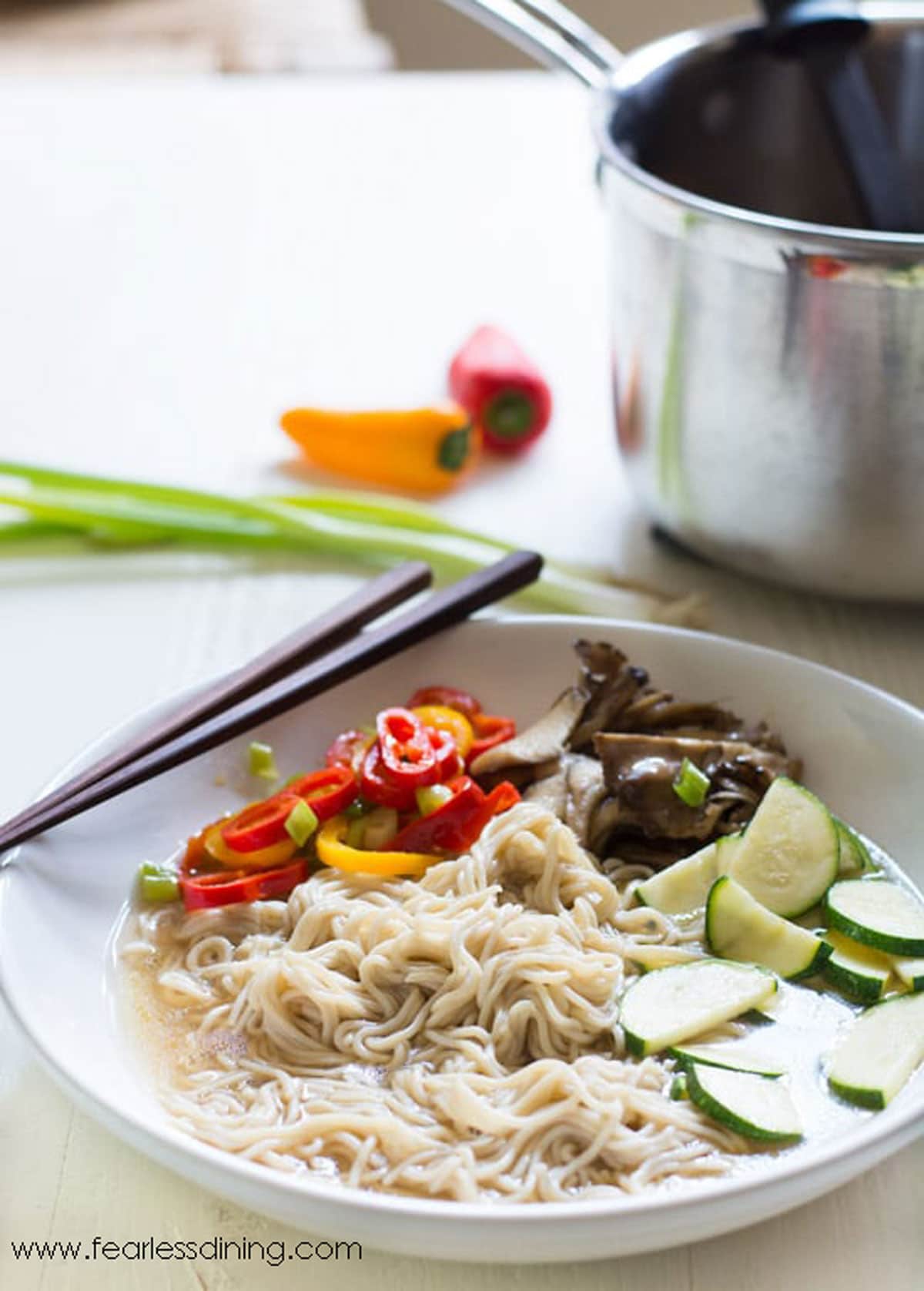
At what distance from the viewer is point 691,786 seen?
2.33 metres

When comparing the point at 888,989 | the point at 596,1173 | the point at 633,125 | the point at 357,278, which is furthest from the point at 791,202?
the point at 596,1173

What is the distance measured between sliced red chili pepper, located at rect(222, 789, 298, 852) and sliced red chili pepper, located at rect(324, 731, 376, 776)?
120 mm

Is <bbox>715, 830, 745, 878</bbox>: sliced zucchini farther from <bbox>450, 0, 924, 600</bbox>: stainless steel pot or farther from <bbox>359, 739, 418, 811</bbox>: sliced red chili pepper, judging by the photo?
<bbox>450, 0, 924, 600</bbox>: stainless steel pot

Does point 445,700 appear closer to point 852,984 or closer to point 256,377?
point 852,984

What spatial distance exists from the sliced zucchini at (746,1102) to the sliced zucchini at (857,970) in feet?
0.68

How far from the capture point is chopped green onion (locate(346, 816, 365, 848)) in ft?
7.79

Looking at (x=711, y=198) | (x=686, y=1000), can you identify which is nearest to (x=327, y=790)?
(x=686, y=1000)

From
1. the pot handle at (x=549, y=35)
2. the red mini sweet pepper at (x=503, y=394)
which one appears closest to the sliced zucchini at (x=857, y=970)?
the pot handle at (x=549, y=35)

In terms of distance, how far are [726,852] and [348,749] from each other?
64 cm

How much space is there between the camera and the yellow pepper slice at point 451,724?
99.0 inches

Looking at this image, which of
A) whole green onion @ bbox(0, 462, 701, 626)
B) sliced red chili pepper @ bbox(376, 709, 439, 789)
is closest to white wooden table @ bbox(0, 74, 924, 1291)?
whole green onion @ bbox(0, 462, 701, 626)

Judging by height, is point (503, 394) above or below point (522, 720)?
above

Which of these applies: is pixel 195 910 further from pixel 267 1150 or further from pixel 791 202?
pixel 791 202

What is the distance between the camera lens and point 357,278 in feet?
14.7
